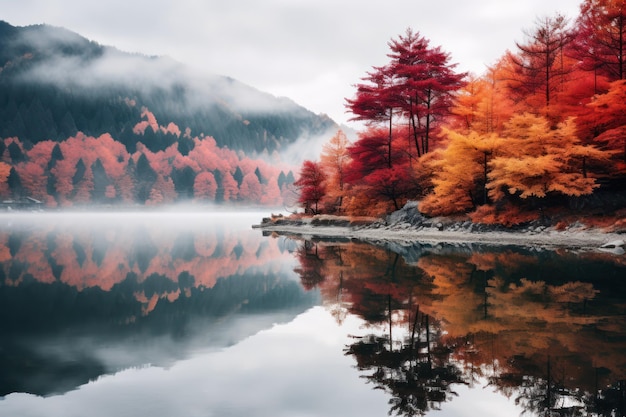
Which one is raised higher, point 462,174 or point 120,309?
point 462,174

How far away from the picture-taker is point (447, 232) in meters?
34.5

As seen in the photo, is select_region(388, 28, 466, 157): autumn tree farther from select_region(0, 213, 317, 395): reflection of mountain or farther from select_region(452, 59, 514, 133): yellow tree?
select_region(0, 213, 317, 395): reflection of mountain

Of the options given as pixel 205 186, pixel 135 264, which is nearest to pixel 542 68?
pixel 135 264

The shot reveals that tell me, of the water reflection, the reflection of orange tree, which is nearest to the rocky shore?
the water reflection

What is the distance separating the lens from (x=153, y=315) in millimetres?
12469

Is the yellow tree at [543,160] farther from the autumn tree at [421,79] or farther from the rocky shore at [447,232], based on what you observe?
the autumn tree at [421,79]

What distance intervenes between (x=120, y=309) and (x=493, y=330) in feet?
31.7

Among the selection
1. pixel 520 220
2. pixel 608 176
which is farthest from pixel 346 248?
pixel 608 176

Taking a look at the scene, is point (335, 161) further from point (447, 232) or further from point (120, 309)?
point (120, 309)

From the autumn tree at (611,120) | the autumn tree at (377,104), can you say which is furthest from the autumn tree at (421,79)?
the autumn tree at (611,120)

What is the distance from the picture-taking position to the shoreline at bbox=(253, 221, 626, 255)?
26.3 meters

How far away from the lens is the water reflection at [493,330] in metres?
6.66

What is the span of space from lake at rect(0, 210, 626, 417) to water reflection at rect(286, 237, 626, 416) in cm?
4

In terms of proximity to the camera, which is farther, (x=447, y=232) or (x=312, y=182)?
(x=312, y=182)
